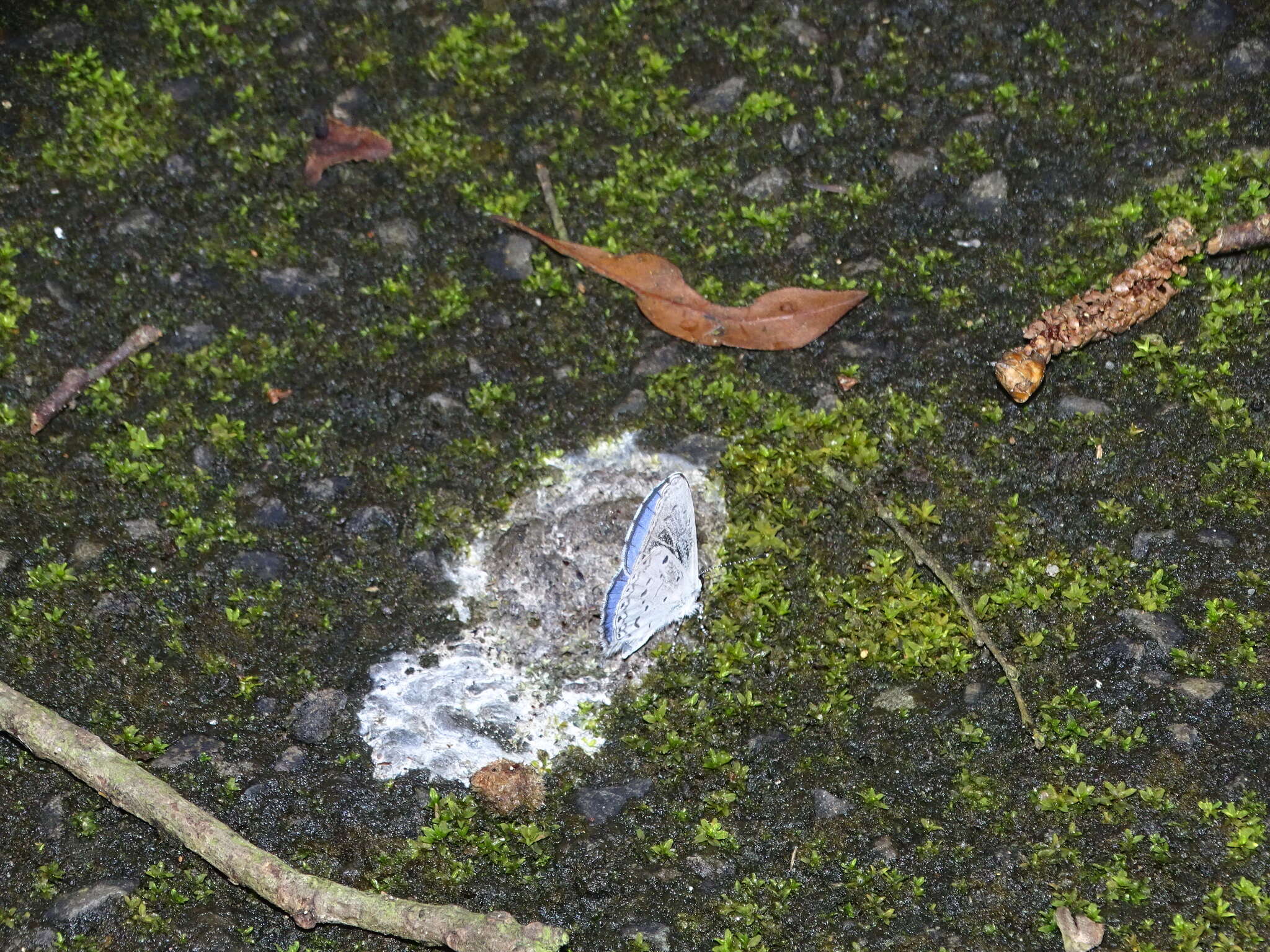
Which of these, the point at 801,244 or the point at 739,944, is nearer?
the point at 739,944

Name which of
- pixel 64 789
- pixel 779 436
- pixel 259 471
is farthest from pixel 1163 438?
pixel 64 789

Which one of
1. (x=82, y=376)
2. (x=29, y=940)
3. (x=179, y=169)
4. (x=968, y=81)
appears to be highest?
(x=968, y=81)

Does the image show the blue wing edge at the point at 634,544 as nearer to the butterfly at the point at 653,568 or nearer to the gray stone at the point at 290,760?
the butterfly at the point at 653,568

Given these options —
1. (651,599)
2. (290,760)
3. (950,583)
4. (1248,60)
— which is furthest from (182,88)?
(1248,60)

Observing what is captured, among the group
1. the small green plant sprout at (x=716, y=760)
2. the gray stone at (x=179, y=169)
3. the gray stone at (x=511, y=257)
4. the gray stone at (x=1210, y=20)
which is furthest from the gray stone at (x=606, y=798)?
the gray stone at (x=1210, y=20)

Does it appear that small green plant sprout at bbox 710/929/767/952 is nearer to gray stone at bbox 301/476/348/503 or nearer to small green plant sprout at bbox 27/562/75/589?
gray stone at bbox 301/476/348/503

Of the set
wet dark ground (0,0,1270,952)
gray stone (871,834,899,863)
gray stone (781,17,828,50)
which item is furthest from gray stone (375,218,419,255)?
gray stone (871,834,899,863)

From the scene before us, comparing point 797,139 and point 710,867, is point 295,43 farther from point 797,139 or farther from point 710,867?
point 710,867
